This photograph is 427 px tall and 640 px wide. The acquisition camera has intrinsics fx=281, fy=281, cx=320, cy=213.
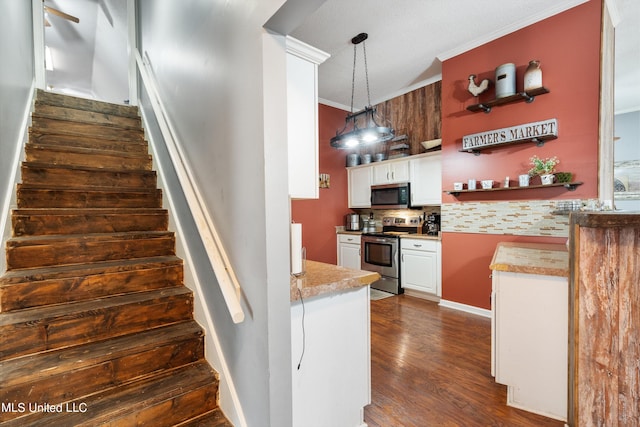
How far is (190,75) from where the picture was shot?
75.7 inches

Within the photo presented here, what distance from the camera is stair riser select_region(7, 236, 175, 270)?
1.67 meters

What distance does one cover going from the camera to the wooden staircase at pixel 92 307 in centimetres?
127

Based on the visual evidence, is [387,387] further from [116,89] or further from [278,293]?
[116,89]

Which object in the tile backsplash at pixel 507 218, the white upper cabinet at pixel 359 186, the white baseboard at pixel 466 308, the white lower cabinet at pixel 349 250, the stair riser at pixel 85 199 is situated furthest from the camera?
the white upper cabinet at pixel 359 186

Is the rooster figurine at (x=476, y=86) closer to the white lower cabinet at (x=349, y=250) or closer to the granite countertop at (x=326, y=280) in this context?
the white lower cabinet at (x=349, y=250)

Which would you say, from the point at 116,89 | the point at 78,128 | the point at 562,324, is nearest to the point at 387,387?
the point at 562,324

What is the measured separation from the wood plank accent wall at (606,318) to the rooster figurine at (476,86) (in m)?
2.57

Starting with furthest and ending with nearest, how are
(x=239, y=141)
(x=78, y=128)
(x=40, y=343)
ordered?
(x=78, y=128)
(x=40, y=343)
(x=239, y=141)

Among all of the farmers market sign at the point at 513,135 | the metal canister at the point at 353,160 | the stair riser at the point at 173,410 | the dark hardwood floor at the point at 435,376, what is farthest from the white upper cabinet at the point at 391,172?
the stair riser at the point at 173,410

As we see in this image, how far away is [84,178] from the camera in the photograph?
90.7 inches

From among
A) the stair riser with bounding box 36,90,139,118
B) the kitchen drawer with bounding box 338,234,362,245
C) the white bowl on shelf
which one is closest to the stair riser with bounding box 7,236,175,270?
the stair riser with bounding box 36,90,139,118

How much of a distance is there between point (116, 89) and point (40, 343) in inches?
274

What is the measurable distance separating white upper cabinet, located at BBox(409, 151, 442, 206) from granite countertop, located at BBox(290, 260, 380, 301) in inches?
110

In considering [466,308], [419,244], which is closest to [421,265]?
[419,244]
